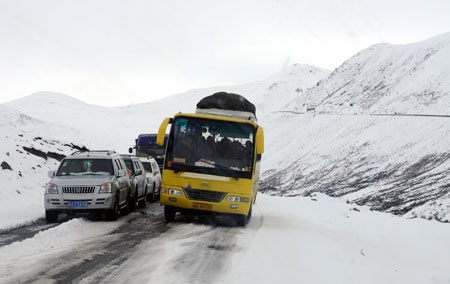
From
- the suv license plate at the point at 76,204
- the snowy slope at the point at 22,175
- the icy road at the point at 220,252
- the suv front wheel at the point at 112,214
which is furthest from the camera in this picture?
the snowy slope at the point at 22,175

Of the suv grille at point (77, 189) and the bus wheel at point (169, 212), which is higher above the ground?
the suv grille at point (77, 189)

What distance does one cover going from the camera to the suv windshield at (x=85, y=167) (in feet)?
43.3

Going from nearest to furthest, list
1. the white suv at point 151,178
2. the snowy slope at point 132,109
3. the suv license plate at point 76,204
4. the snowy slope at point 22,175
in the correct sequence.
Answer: the suv license plate at point 76,204, the snowy slope at point 22,175, the white suv at point 151,178, the snowy slope at point 132,109

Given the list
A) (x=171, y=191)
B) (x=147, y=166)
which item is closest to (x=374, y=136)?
(x=147, y=166)

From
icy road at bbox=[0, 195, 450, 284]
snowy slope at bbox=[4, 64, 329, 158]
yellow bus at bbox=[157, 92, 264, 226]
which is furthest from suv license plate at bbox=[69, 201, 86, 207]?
snowy slope at bbox=[4, 64, 329, 158]

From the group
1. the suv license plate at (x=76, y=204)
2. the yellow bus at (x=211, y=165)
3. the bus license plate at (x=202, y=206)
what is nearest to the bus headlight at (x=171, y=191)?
the yellow bus at (x=211, y=165)

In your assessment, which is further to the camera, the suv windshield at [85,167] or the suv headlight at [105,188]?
Result: the suv windshield at [85,167]

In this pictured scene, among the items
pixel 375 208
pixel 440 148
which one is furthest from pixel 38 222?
pixel 440 148

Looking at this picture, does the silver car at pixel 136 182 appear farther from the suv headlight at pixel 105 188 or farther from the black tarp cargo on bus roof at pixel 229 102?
the black tarp cargo on bus roof at pixel 229 102

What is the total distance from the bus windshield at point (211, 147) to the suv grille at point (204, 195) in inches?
19.5

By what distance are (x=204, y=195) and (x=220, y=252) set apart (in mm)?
3740

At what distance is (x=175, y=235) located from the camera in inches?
413

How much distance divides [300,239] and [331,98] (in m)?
52.8

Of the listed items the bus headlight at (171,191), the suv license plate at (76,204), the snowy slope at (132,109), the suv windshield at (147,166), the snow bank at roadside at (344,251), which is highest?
the snowy slope at (132,109)
